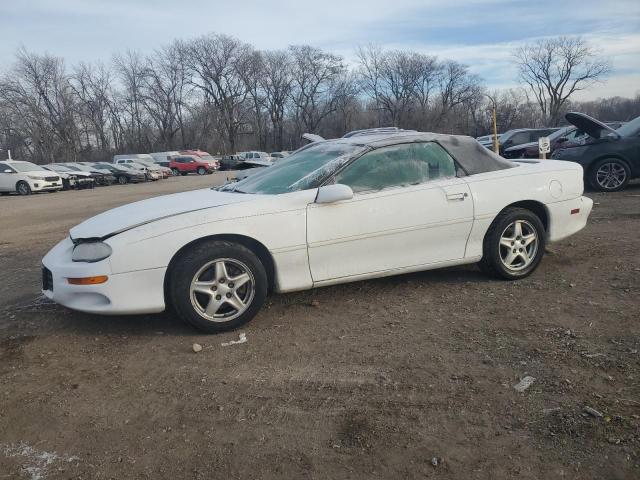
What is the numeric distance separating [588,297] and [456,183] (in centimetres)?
140

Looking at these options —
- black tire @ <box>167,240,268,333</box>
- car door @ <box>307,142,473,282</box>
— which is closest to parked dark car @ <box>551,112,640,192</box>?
car door @ <box>307,142,473,282</box>

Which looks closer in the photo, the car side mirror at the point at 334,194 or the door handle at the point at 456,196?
the car side mirror at the point at 334,194

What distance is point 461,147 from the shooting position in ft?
14.9

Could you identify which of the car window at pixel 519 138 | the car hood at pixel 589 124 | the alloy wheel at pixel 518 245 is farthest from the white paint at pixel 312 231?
the car window at pixel 519 138

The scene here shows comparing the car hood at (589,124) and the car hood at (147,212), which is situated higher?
the car hood at (589,124)

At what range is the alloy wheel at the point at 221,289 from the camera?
3.60 metres

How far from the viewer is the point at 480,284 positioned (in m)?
4.49

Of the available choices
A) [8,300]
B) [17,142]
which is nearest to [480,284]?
[8,300]

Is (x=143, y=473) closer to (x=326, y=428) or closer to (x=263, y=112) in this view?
(x=326, y=428)

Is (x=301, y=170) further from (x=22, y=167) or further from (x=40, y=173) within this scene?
(x=22, y=167)

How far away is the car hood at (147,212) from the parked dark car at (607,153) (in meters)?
8.01

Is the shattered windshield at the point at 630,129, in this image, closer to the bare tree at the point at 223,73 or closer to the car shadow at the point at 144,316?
the car shadow at the point at 144,316

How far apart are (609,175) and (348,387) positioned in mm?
9412

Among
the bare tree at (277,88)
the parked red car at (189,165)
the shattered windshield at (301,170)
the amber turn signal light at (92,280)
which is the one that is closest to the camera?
the amber turn signal light at (92,280)
